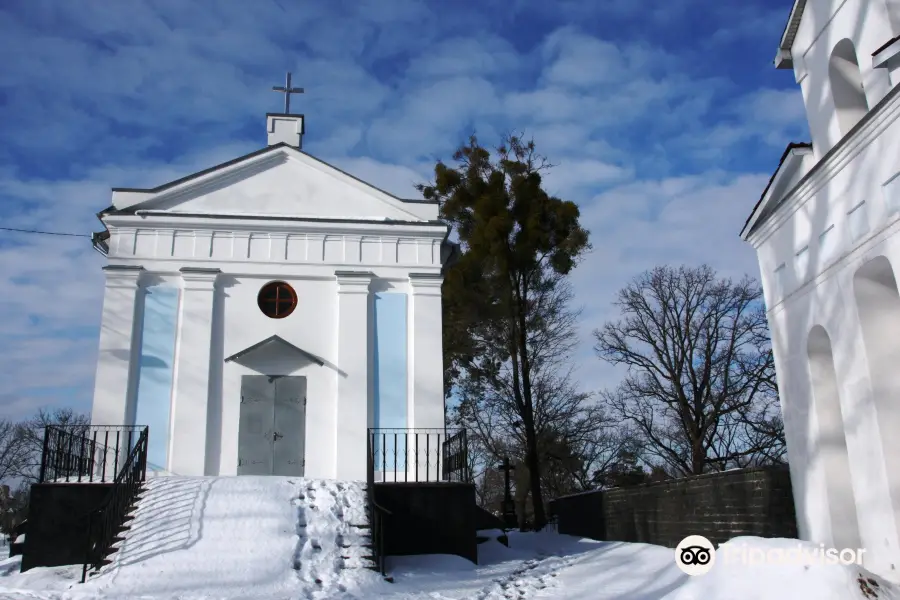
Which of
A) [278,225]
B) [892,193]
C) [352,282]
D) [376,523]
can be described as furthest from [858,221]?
[278,225]

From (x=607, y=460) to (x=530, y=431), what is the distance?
12738 mm

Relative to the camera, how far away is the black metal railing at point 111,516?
9836 mm

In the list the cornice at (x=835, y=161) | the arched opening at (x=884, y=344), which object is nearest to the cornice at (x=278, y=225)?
the cornice at (x=835, y=161)

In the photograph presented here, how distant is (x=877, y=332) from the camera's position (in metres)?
8.20

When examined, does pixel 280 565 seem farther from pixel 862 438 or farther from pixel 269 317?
pixel 862 438

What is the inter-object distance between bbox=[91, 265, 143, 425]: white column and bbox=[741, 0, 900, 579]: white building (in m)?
10.7

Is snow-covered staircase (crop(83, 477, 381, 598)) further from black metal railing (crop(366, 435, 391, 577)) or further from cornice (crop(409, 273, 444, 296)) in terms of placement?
cornice (crop(409, 273, 444, 296))

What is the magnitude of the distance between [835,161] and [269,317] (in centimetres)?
992

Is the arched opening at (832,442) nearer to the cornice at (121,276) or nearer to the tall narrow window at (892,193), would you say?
the tall narrow window at (892,193)

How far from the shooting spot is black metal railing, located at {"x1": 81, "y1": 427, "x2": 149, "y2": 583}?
9836mm

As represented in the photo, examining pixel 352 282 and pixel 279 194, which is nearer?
pixel 352 282

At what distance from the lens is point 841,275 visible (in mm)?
8508

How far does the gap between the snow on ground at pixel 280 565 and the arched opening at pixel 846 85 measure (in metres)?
5.79

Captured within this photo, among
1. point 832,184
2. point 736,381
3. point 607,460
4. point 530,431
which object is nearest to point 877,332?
point 832,184
